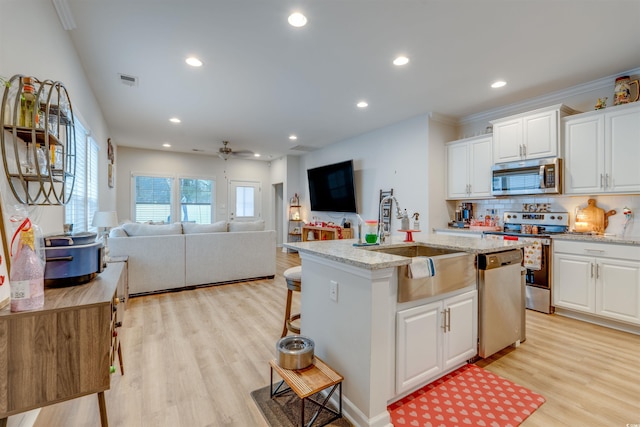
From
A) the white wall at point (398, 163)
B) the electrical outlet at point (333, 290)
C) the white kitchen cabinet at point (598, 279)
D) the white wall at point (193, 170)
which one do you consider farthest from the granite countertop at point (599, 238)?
the white wall at point (193, 170)

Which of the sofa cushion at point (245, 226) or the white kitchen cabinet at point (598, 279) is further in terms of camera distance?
the sofa cushion at point (245, 226)

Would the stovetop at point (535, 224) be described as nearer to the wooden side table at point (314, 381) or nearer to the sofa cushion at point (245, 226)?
the wooden side table at point (314, 381)

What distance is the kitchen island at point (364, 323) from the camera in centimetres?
155

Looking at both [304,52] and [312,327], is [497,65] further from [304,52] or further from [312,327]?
[312,327]

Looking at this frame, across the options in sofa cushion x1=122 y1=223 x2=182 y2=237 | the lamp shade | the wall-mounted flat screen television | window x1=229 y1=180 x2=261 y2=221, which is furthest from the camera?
window x1=229 y1=180 x2=261 y2=221

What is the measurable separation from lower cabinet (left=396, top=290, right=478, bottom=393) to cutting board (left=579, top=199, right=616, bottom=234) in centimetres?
229

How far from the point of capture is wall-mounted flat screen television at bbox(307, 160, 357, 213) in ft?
19.8

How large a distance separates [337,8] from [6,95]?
2045 mm

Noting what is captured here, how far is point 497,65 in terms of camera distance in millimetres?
2994

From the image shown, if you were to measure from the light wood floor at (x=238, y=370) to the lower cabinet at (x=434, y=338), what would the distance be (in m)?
0.40

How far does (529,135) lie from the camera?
11.9 ft

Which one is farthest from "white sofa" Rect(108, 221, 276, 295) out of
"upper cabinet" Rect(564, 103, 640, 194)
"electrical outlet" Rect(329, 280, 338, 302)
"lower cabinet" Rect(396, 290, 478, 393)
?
"upper cabinet" Rect(564, 103, 640, 194)

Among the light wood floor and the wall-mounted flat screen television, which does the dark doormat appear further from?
the wall-mounted flat screen television

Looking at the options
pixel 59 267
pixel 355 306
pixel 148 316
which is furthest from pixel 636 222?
pixel 148 316
